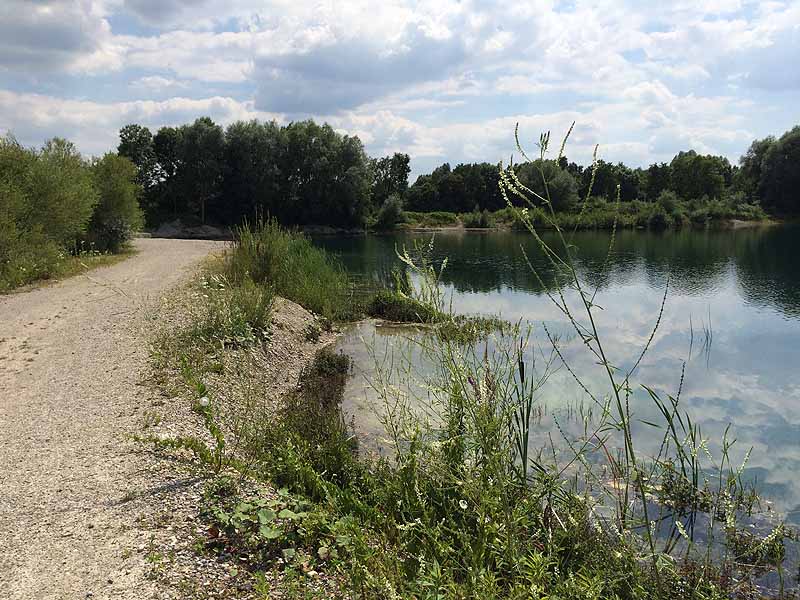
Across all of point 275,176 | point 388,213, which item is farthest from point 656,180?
point 275,176

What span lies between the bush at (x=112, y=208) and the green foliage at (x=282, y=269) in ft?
35.5

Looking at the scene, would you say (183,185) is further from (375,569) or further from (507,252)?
(375,569)

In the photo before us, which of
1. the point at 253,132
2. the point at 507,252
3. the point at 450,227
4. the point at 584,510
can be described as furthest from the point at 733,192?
the point at 584,510

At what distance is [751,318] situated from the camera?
58.4 ft

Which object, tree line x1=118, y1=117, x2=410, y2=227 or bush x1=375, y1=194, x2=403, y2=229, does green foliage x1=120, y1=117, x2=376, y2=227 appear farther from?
bush x1=375, y1=194, x2=403, y2=229

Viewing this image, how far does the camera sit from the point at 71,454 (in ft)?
18.8

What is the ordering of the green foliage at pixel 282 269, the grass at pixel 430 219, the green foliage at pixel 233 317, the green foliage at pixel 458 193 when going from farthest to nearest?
the green foliage at pixel 458 193 → the grass at pixel 430 219 → the green foliage at pixel 282 269 → the green foliage at pixel 233 317

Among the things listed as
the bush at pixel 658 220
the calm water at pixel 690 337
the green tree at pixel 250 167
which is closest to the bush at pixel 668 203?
the bush at pixel 658 220

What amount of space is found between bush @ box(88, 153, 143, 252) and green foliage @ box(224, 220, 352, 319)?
1083cm

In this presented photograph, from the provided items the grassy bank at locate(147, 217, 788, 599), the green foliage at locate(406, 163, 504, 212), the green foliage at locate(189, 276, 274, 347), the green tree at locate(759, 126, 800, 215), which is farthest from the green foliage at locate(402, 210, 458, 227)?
the grassy bank at locate(147, 217, 788, 599)

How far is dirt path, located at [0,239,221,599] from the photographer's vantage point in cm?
400

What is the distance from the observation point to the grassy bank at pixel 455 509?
12.7ft

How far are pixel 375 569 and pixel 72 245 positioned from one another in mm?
22427

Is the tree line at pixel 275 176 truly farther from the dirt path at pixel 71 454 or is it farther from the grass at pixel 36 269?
the dirt path at pixel 71 454
